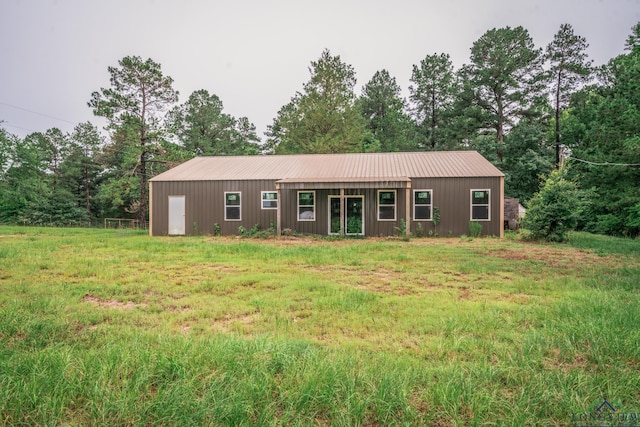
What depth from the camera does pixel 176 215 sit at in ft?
52.2

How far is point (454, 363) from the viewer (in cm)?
257

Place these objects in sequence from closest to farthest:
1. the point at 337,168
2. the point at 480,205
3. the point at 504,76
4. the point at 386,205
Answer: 1. the point at 480,205
2. the point at 386,205
3. the point at 337,168
4. the point at 504,76

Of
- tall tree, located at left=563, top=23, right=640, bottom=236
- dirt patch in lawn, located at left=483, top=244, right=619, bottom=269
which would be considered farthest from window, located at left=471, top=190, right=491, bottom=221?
dirt patch in lawn, located at left=483, top=244, right=619, bottom=269

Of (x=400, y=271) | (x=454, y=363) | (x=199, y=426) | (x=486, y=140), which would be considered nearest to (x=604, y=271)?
(x=400, y=271)

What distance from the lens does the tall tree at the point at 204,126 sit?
1270 inches

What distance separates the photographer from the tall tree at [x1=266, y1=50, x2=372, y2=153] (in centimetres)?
2602

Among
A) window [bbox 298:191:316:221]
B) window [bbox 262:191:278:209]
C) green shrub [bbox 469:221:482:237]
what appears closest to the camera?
green shrub [bbox 469:221:482:237]

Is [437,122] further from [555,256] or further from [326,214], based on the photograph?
[555,256]

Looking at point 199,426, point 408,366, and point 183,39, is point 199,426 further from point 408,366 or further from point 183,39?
point 183,39

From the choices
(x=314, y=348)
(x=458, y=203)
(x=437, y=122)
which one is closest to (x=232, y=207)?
(x=458, y=203)

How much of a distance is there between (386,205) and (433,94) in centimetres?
1865

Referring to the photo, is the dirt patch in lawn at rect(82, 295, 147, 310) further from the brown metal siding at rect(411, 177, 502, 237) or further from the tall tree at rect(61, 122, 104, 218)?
the tall tree at rect(61, 122, 104, 218)

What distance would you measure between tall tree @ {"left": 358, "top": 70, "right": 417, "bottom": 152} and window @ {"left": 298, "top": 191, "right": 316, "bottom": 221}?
1631 cm

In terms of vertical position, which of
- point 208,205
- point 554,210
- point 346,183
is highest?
point 346,183
